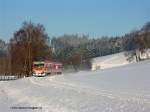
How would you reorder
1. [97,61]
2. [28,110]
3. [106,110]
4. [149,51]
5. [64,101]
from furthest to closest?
[97,61] → [149,51] → [64,101] → [28,110] → [106,110]

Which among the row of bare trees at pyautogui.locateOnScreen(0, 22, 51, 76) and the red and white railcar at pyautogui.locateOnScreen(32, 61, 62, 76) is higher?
the row of bare trees at pyautogui.locateOnScreen(0, 22, 51, 76)

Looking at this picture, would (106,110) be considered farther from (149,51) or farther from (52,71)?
(149,51)

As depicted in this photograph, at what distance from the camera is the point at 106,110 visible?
1798 cm

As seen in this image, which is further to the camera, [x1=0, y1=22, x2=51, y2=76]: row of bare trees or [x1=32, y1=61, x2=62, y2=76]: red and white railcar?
[x1=0, y1=22, x2=51, y2=76]: row of bare trees

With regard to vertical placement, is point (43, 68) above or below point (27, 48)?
below

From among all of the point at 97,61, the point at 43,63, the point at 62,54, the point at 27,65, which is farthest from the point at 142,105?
the point at 62,54

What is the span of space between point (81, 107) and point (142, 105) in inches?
109

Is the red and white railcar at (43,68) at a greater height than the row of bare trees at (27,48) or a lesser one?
lesser

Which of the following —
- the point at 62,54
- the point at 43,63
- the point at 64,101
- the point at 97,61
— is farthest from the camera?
the point at 62,54

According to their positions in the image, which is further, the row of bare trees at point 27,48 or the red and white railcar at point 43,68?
the row of bare trees at point 27,48

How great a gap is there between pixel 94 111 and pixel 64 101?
467 centimetres

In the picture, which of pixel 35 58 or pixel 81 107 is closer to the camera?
pixel 81 107

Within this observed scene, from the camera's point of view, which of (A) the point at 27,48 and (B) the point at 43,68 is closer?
(B) the point at 43,68

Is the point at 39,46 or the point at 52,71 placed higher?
the point at 39,46
